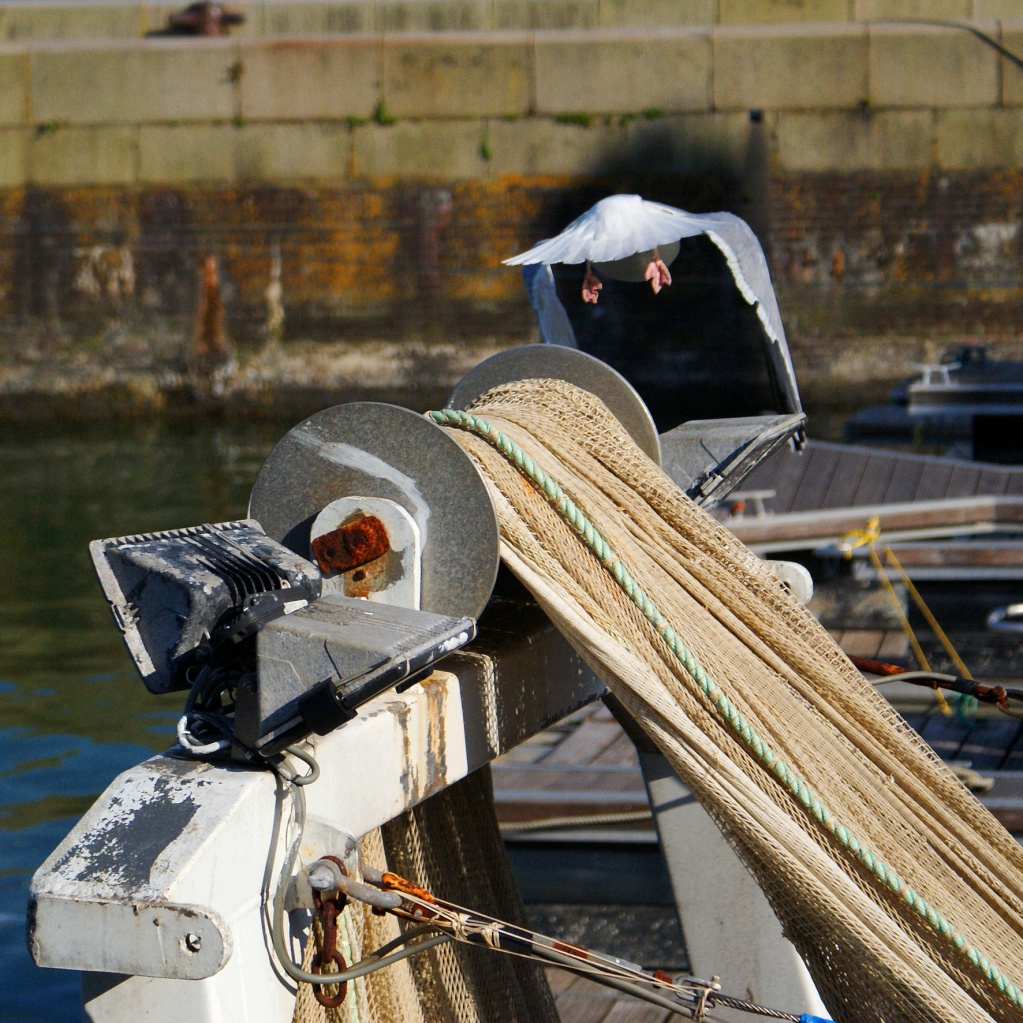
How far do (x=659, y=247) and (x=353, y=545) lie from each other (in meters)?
2.08

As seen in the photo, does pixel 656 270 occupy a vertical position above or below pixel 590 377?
above

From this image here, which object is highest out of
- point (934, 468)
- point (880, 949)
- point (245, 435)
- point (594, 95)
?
point (594, 95)

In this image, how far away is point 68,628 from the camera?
941 cm

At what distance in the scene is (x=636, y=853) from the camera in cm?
421

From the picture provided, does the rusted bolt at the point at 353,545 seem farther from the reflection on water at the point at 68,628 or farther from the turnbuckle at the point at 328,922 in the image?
the reflection on water at the point at 68,628

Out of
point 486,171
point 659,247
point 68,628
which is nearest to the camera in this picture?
point 659,247

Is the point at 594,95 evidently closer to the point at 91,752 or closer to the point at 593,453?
the point at 91,752

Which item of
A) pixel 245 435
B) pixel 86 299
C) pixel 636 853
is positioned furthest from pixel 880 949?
pixel 86 299

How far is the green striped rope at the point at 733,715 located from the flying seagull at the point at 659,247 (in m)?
1.39

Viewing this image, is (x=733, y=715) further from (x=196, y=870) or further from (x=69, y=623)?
(x=69, y=623)

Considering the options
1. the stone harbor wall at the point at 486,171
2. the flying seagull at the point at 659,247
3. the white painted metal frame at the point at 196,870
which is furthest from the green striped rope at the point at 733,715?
the stone harbor wall at the point at 486,171

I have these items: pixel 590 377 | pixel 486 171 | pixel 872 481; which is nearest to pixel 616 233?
pixel 590 377

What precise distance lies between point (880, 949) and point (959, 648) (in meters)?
5.73

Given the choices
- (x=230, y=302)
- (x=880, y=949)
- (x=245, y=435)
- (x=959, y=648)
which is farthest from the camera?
(x=230, y=302)
